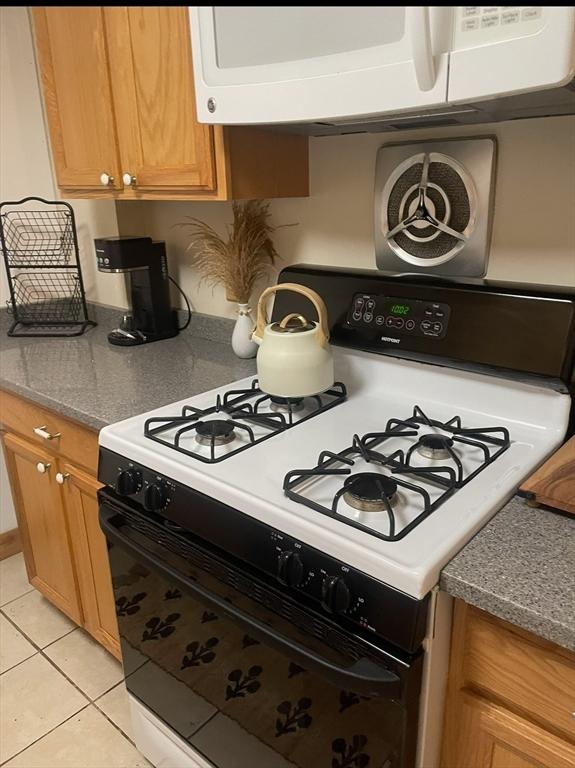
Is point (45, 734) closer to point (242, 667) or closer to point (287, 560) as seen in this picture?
point (242, 667)

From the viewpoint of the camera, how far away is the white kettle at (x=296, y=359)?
4.13 feet

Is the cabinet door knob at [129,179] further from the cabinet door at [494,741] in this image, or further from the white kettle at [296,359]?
the cabinet door at [494,741]

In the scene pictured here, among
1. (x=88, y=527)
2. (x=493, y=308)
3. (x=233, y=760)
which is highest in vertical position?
(x=493, y=308)

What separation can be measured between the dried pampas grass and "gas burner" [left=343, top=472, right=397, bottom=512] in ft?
2.88

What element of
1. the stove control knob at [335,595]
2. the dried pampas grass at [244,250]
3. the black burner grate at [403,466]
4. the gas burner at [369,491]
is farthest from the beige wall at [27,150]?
the stove control knob at [335,595]

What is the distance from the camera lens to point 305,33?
1052 mm

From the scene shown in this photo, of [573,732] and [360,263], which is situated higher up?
[360,263]

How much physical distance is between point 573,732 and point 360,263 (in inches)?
42.8

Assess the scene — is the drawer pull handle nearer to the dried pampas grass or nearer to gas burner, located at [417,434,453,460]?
the dried pampas grass

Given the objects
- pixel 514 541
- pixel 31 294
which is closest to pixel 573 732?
pixel 514 541

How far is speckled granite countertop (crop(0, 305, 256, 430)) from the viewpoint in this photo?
1456 millimetres

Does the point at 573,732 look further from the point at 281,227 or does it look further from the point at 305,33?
the point at 281,227

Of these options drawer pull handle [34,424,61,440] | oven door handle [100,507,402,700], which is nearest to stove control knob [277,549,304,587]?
oven door handle [100,507,402,700]

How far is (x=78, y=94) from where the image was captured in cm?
164
